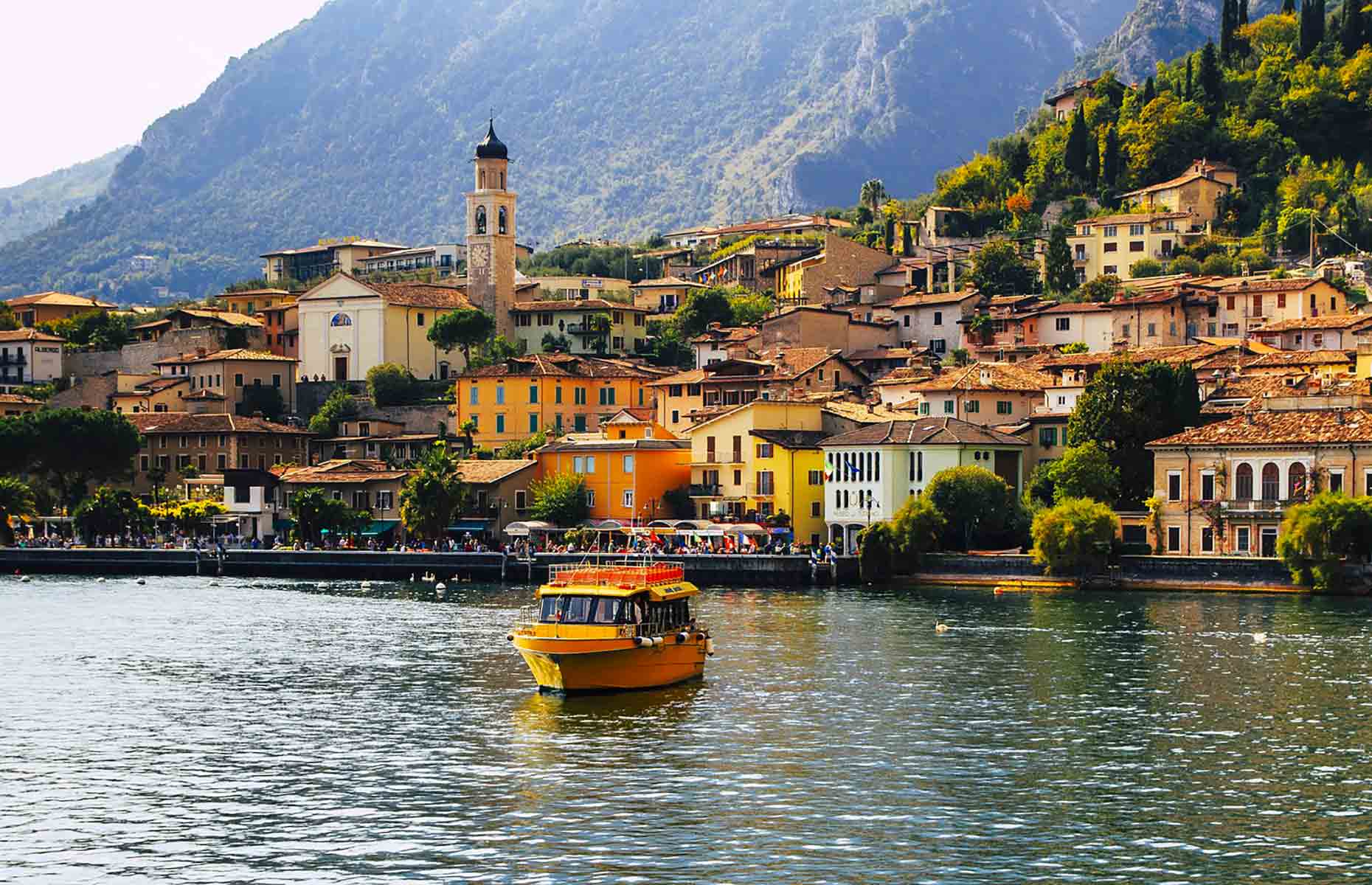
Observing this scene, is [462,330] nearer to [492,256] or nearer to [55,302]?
[492,256]

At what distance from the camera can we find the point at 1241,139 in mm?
144750

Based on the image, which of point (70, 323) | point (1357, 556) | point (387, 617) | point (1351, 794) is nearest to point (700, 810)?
point (1351, 794)

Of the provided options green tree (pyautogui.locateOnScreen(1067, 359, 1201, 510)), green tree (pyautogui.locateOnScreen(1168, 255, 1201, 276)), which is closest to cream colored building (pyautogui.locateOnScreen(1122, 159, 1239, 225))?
green tree (pyautogui.locateOnScreen(1168, 255, 1201, 276))

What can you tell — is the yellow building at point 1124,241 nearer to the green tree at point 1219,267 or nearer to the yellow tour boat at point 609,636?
the green tree at point 1219,267

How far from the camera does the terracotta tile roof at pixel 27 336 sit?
14612cm

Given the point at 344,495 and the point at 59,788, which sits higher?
the point at 344,495

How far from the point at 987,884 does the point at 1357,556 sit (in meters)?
49.0

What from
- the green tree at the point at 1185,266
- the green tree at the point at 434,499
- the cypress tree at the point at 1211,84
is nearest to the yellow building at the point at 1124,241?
the green tree at the point at 1185,266

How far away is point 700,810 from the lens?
37594mm

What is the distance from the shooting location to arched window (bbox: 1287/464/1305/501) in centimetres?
8194

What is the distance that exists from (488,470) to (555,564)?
1981cm

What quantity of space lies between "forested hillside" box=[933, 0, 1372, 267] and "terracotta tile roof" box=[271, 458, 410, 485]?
52.1 m

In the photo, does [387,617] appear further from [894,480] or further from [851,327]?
[851,327]

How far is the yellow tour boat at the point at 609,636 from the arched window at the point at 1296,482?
116 ft
